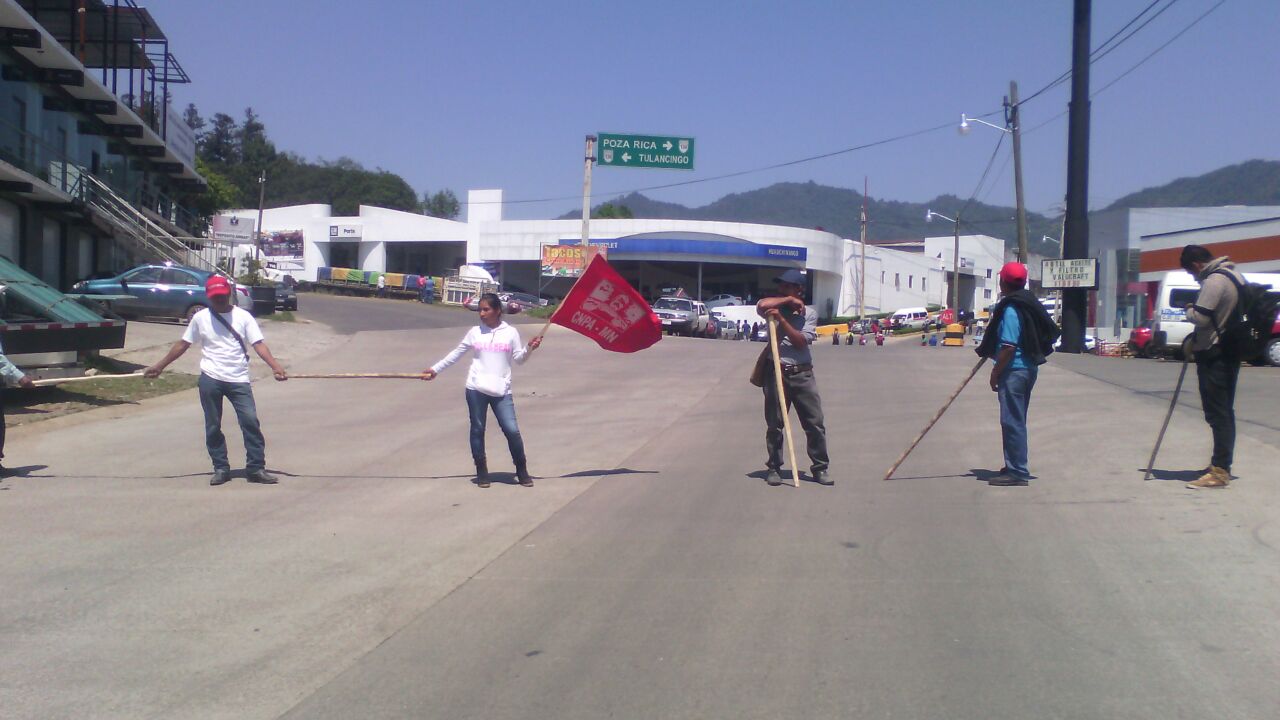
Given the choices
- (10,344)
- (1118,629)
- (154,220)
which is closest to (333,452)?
(10,344)

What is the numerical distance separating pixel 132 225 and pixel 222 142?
104 meters

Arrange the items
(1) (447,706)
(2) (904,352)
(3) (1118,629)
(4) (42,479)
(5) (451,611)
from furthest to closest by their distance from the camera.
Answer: (2) (904,352), (4) (42,479), (5) (451,611), (3) (1118,629), (1) (447,706)

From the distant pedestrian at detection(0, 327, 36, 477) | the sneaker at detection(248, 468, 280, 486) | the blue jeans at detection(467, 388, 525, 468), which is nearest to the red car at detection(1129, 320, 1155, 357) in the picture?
the blue jeans at detection(467, 388, 525, 468)

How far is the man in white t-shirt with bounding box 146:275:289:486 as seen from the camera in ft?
29.3

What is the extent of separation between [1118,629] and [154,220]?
40.0 m

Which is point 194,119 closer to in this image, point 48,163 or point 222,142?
point 222,142

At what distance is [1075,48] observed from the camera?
97.4 ft

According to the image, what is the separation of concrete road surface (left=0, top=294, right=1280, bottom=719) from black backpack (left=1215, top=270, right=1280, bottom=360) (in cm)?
109

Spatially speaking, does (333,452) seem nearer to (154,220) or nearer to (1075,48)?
(1075,48)

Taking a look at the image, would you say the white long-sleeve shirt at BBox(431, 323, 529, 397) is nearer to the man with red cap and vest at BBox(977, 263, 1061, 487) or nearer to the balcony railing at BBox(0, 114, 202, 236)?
the man with red cap and vest at BBox(977, 263, 1061, 487)

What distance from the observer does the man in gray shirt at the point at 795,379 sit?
877 centimetres

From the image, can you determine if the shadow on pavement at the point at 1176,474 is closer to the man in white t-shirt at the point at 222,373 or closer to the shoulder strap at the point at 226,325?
the man in white t-shirt at the point at 222,373

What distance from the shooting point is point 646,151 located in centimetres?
3406

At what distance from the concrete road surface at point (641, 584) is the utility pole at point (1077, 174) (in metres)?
21.1
